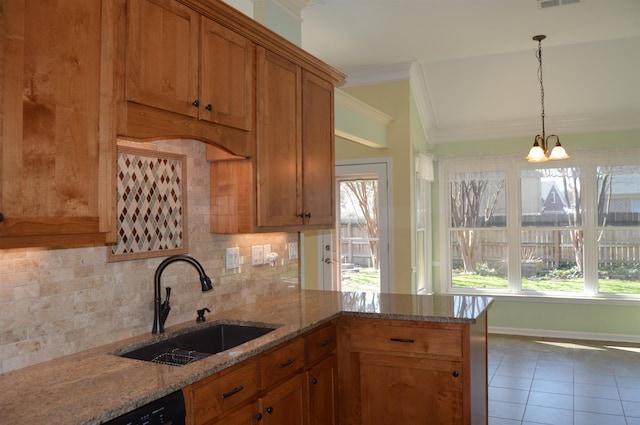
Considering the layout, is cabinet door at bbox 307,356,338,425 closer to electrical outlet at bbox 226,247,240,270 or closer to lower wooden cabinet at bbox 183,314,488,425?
lower wooden cabinet at bbox 183,314,488,425

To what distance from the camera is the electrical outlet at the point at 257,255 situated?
318cm

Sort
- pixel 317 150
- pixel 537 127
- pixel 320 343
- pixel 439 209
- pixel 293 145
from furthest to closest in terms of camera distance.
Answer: pixel 439 209, pixel 537 127, pixel 317 150, pixel 293 145, pixel 320 343

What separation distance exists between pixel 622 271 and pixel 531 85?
8.05ft

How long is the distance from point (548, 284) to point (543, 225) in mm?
737

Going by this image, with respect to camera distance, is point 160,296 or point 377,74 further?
point 377,74

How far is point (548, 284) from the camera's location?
21.2 feet

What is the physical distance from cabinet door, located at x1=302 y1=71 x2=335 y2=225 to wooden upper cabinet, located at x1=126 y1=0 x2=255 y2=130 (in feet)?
2.01

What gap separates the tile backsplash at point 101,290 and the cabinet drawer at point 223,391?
1.94 feet

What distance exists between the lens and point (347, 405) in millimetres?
2895

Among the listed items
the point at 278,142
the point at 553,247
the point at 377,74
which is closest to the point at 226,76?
the point at 278,142

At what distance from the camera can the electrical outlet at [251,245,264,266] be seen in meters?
3.18

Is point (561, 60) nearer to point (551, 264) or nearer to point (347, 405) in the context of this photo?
point (551, 264)

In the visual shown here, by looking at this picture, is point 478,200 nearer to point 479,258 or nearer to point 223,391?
point 479,258

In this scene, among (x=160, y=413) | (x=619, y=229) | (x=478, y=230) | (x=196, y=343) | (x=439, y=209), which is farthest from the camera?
(x=439, y=209)
